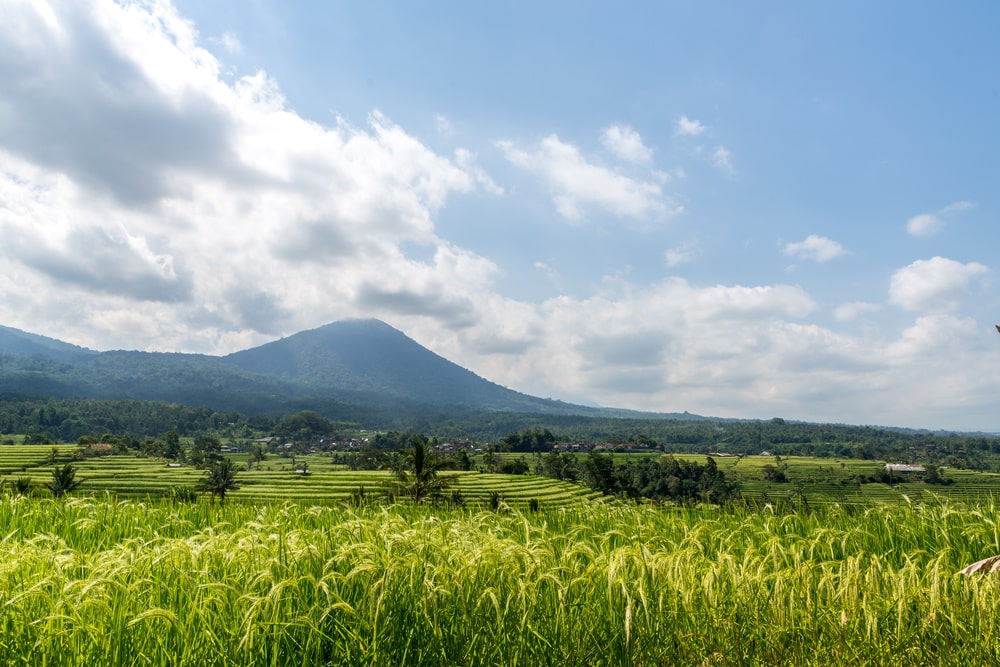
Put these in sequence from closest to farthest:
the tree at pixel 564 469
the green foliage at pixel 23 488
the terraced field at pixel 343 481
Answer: the green foliage at pixel 23 488
the terraced field at pixel 343 481
the tree at pixel 564 469

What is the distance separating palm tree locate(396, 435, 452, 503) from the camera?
4397 cm

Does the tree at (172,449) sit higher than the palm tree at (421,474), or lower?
lower

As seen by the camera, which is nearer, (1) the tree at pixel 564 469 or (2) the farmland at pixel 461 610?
(2) the farmland at pixel 461 610

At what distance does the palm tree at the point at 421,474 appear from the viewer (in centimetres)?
4397

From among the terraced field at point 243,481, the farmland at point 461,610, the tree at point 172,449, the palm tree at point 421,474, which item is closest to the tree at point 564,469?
the terraced field at point 243,481

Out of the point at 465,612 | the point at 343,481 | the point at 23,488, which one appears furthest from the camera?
the point at 343,481

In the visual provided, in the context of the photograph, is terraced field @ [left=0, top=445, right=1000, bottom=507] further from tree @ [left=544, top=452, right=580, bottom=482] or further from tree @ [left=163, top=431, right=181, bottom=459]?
tree @ [left=544, top=452, right=580, bottom=482]

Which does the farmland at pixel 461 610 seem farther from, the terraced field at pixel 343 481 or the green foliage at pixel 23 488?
the terraced field at pixel 343 481

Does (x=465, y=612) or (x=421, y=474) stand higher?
(x=465, y=612)

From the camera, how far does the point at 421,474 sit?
45.8 m

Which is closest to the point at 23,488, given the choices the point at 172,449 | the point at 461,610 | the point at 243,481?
the point at 461,610

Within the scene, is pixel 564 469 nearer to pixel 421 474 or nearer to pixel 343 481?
pixel 343 481

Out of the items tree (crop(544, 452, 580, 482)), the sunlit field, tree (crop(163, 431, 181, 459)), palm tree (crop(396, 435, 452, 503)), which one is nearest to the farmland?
the sunlit field

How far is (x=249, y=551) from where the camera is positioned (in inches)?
231
